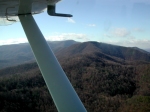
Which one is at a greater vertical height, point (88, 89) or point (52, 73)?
point (52, 73)

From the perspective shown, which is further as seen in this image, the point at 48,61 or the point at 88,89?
the point at 88,89

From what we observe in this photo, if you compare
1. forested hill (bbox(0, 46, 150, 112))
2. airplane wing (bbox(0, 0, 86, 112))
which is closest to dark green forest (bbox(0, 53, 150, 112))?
forested hill (bbox(0, 46, 150, 112))

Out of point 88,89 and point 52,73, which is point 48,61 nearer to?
point 52,73

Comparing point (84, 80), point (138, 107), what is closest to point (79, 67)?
point (84, 80)

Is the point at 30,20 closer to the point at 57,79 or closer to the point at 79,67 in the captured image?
the point at 57,79

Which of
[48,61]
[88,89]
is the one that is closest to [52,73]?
[48,61]

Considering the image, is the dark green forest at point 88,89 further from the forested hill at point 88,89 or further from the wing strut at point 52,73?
the wing strut at point 52,73

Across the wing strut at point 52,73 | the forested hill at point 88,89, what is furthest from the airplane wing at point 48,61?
the forested hill at point 88,89
